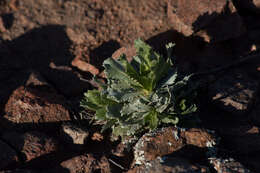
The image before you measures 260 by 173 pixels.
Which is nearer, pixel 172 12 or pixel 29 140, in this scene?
pixel 29 140

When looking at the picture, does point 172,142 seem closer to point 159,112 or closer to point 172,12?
point 159,112

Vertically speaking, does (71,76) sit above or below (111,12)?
below

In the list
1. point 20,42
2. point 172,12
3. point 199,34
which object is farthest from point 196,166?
point 20,42

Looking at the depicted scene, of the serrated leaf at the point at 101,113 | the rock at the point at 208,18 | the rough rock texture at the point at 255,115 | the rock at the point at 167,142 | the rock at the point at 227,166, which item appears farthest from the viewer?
the rock at the point at 208,18

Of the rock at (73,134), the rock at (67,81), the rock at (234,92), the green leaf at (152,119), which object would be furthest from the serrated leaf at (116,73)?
the rock at (234,92)

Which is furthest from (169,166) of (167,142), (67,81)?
(67,81)

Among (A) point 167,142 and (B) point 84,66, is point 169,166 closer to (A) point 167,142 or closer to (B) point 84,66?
(A) point 167,142

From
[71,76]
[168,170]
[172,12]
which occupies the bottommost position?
[168,170]

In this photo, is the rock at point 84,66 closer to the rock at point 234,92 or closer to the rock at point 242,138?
the rock at point 234,92
